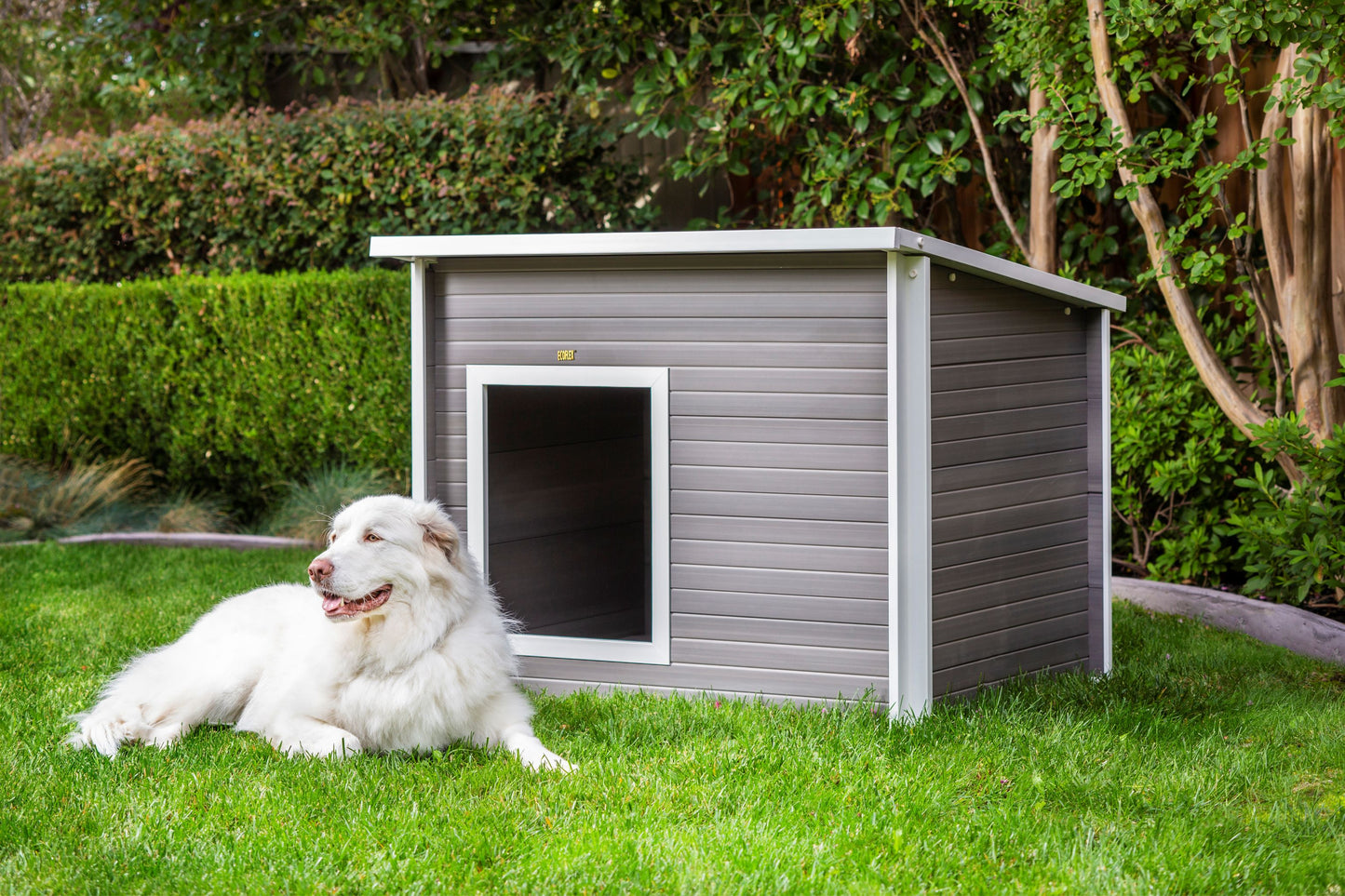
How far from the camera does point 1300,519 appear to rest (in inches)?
207

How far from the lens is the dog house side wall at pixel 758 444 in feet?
13.5

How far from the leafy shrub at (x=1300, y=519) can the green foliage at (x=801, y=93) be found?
8.22 feet

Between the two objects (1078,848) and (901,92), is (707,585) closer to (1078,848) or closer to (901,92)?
(1078,848)

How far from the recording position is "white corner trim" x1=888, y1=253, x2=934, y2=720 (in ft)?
13.2

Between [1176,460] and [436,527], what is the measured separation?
3.91 meters

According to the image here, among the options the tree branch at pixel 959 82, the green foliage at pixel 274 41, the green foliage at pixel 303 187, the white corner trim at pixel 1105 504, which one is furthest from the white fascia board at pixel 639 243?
the green foliage at pixel 274 41

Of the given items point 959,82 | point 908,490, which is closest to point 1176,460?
point 959,82

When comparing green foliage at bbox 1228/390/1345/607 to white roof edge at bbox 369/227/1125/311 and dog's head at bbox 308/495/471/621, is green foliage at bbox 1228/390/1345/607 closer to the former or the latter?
white roof edge at bbox 369/227/1125/311

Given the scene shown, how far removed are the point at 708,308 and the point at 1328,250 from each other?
3170 mm

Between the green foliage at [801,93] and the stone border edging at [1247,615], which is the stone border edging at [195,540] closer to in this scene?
the green foliage at [801,93]

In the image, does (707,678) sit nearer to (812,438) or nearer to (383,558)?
(812,438)

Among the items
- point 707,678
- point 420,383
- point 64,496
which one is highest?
point 420,383

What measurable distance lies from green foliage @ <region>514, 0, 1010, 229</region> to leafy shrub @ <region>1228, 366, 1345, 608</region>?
2.51 m

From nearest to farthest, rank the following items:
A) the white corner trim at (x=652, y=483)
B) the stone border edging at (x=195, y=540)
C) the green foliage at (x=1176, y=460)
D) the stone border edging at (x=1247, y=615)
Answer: the white corner trim at (x=652, y=483)
the stone border edging at (x=1247, y=615)
the green foliage at (x=1176, y=460)
the stone border edging at (x=195, y=540)
